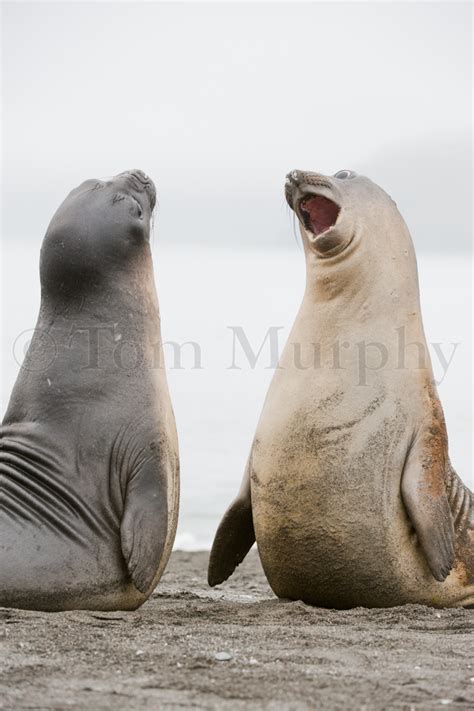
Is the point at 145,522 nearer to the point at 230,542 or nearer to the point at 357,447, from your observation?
the point at 230,542

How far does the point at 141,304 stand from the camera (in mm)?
6453

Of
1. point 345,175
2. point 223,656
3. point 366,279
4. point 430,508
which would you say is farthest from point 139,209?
point 223,656

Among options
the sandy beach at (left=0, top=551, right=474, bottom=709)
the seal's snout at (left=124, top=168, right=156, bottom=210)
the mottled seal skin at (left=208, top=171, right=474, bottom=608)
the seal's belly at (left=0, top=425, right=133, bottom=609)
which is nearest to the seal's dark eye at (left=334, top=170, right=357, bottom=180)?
the mottled seal skin at (left=208, top=171, right=474, bottom=608)

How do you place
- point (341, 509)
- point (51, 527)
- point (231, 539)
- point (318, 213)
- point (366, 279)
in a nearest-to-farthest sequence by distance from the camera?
point (51, 527) < point (341, 509) < point (366, 279) < point (231, 539) < point (318, 213)

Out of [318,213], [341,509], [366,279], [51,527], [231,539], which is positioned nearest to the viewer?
[51,527]

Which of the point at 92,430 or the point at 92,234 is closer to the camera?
the point at 92,430

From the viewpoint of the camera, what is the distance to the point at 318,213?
6.68 m

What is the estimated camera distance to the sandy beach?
3.86m

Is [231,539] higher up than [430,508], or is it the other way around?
[430,508]

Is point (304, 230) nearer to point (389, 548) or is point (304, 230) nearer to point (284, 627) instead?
point (389, 548)

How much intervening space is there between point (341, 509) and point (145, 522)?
3.02 feet

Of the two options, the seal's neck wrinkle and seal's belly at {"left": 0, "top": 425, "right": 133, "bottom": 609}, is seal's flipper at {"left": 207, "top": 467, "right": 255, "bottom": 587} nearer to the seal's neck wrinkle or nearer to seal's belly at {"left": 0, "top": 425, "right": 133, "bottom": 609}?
seal's belly at {"left": 0, "top": 425, "right": 133, "bottom": 609}

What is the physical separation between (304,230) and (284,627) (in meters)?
2.20

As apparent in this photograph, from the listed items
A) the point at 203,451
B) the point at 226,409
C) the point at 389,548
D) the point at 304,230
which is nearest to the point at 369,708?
the point at 389,548
